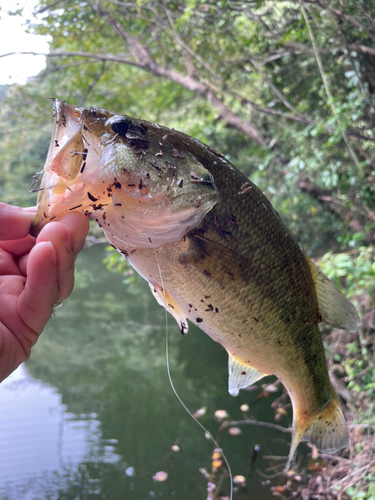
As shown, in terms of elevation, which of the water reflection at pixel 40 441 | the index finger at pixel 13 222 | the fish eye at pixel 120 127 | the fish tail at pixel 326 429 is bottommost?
the water reflection at pixel 40 441

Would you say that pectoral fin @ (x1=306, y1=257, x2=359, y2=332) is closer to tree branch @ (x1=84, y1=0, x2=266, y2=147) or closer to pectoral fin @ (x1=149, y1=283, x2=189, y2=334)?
pectoral fin @ (x1=149, y1=283, x2=189, y2=334)

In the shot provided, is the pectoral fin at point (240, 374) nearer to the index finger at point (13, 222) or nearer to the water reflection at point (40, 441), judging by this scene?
the index finger at point (13, 222)

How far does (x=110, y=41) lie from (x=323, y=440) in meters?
4.90

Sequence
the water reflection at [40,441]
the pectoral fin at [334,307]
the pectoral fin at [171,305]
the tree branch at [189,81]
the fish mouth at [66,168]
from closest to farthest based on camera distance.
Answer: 1. the fish mouth at [66,168]
2. the pectoral fin at [171,305]
3. the pectoral fin at [334,307]
4. the water reflection at [40,441]
5. the tree branch at [189,81]

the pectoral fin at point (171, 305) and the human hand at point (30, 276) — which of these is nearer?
the human hand at point (30, 276)

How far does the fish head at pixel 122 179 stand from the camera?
77 cm

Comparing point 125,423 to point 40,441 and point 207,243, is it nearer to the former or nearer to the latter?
point 40,441

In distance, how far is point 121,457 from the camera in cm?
313

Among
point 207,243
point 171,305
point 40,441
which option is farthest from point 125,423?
point 207,243

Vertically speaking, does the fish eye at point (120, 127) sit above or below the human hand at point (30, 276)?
above

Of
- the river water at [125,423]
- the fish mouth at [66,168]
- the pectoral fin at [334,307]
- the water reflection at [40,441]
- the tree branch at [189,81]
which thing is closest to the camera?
the fish mouth at [66,168]

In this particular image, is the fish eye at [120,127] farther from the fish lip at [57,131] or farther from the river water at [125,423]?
the river water at [125,423]

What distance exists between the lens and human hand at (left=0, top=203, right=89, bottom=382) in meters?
0.76

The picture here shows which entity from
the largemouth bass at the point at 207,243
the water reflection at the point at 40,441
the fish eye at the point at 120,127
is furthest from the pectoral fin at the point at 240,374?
the water reflection at the point at 40,441
